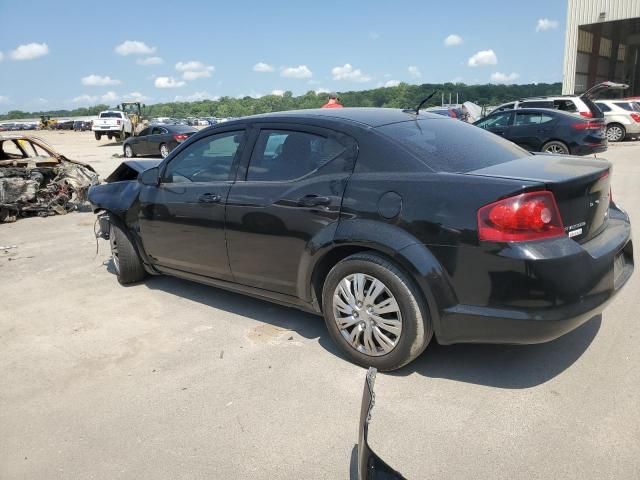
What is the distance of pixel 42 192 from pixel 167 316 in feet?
20.8

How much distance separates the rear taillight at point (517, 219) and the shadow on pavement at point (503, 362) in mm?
930

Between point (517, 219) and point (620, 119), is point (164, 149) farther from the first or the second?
point (517, 219)

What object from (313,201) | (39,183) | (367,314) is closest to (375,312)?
(367,314)

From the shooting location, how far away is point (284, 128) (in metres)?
3.64

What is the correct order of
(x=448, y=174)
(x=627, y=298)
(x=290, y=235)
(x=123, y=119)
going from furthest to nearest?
(x=123, y=119)
(x=627, y=298)
(x=290, y=235)
(x=448, y=174)

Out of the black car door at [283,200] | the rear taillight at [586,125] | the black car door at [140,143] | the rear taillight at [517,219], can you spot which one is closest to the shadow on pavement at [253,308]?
the black car door at [283,200]

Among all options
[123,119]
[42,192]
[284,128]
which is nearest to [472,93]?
[123,119]

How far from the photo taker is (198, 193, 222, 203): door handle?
3881mm

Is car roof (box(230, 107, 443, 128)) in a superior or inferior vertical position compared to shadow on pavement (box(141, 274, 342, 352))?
superior

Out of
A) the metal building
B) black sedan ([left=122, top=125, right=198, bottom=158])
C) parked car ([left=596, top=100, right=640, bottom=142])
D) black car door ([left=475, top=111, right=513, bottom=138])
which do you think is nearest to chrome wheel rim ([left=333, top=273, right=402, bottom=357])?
black car door ([left=475, top=111, right=513, bottom=138])

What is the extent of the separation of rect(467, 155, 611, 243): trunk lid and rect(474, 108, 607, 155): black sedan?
9951mm

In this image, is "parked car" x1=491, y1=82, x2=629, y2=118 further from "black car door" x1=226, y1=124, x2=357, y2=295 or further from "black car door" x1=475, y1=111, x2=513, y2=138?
"black car door" x1=226, y1=124, x2=357, y2=295

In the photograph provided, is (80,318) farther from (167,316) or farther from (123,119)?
(123,119)

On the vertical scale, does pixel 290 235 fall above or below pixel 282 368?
above
